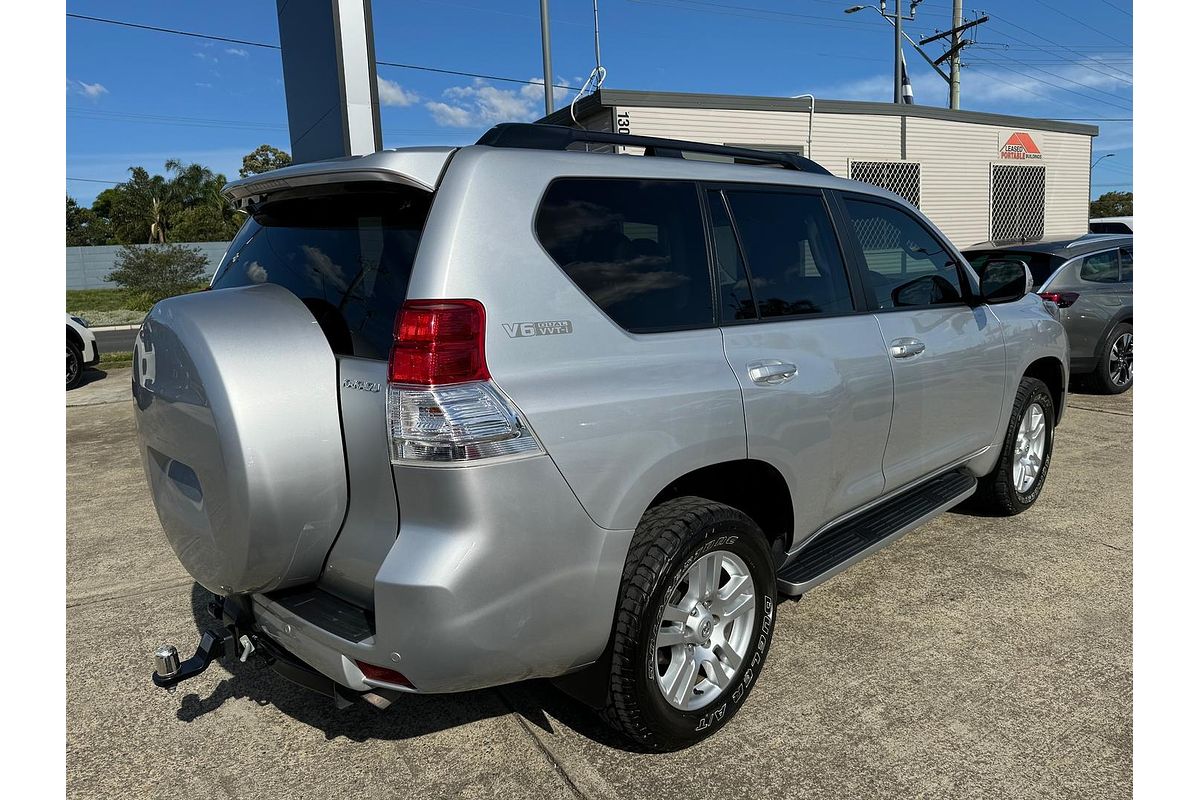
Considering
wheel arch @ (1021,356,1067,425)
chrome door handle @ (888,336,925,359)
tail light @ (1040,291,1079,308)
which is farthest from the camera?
tail light @ (1040,291,1079,308)

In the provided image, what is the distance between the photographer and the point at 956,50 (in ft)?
81.0

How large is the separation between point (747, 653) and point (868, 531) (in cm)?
93

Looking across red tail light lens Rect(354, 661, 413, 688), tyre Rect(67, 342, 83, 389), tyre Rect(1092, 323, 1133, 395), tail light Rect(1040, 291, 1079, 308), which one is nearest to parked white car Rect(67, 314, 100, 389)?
tyre Rect(67, 342, 83, 389)

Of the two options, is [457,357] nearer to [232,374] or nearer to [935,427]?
[232,374]

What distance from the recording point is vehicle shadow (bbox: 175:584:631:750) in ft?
9.50

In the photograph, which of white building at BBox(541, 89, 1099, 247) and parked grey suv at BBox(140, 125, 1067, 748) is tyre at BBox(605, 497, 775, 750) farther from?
white building at BBox(541, 89, 1099, 247)

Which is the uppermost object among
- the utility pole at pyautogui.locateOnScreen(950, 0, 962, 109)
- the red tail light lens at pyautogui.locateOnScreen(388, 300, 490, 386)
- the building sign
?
the utility pole at pyautogui.locateOnScreen(950, 0, 962, 109)

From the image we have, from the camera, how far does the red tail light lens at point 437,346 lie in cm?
212

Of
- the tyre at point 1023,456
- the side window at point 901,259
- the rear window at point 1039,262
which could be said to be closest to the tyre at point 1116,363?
the rear window at point 1039,262

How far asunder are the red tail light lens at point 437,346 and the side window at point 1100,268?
7961 mm

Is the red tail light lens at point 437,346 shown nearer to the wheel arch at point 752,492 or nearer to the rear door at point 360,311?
the rear door at point 360,311

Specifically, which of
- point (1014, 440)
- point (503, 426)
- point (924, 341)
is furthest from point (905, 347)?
point (503, 426)

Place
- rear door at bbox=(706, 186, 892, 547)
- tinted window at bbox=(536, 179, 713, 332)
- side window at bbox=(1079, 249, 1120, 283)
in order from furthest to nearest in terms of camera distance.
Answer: side window at bbox=(1079, 249, 1120, 283) < rear door at bbox=(706, 186, 892, 547) < tinted window at bbox=(536, 179, 713, 332)
